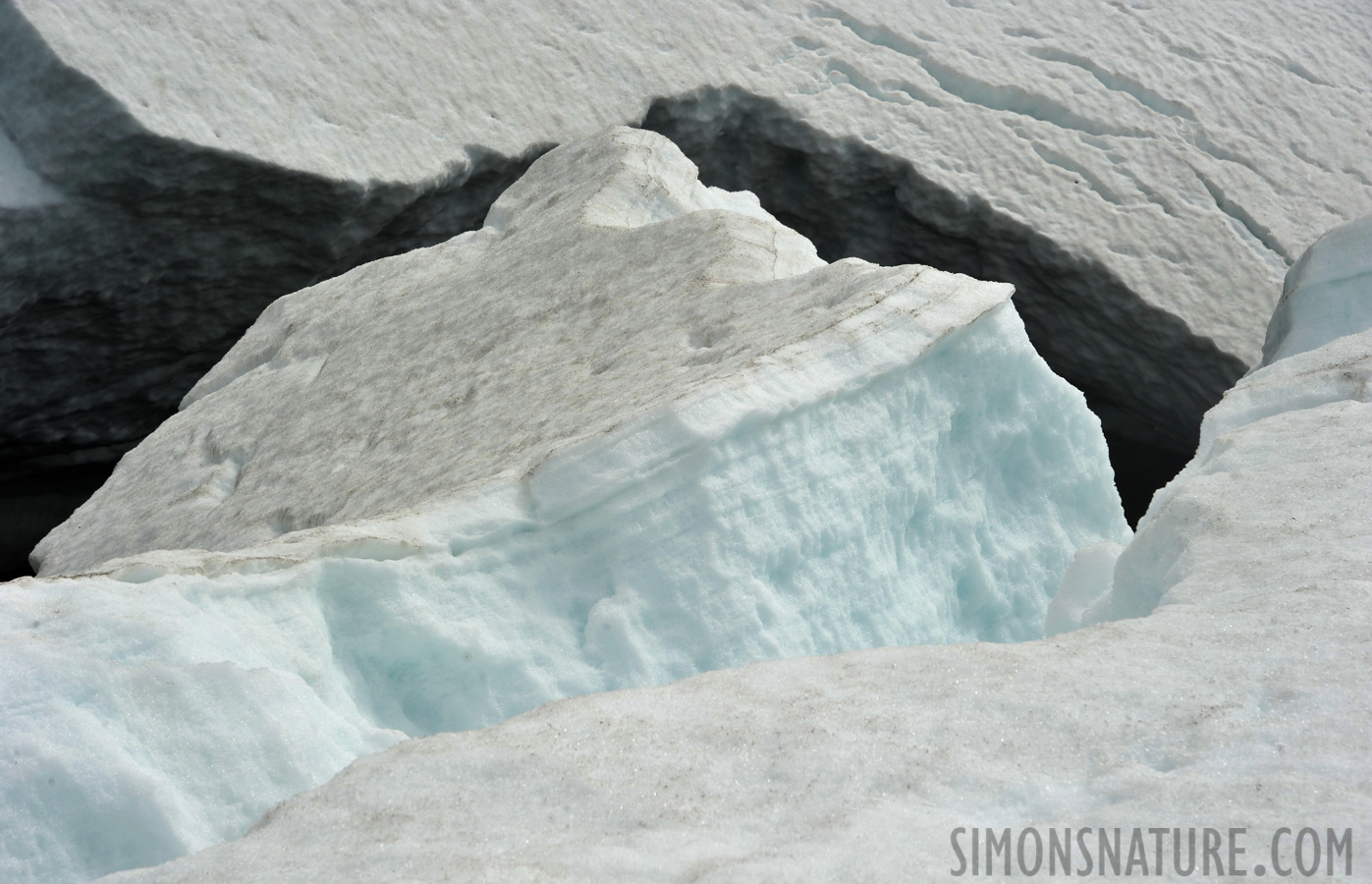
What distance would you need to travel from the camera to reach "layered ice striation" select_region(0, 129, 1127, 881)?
1658 mm

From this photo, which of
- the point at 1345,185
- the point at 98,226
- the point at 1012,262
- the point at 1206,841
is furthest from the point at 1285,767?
the point at 1345,185

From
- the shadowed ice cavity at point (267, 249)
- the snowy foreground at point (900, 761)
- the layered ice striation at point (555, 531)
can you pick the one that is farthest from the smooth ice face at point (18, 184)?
the snowy foreground at point (900, 761)

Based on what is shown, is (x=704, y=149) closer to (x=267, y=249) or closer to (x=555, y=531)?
(x=267, y=249)

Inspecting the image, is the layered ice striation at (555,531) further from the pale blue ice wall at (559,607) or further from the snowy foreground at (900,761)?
the snowy foreground at (900,761)

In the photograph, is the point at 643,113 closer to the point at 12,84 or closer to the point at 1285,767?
the point at 12,84

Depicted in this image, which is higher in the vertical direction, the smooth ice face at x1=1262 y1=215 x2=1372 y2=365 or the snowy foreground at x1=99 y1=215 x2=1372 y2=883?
the smooth ice face at x1=1262 y1=215 x2=1372 y2=365

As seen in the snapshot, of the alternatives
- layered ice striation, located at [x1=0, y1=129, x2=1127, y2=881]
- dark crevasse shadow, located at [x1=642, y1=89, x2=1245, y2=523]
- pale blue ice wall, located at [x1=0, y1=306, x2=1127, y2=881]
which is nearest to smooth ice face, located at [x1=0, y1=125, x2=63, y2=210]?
layered ice striation, located at [x1=0, y1=129, x2=1127, y2=881]

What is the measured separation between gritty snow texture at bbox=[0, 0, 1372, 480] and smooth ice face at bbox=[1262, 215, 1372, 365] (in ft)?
6.36

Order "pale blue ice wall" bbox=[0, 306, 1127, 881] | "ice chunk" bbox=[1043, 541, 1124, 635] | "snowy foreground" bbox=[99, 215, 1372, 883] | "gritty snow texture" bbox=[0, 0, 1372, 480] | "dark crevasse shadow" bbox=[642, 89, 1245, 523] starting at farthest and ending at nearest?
1. "dark crevasse shadow" bbox=[642, 89, 1245, 523]
2. "gritty snow texture" bbox=[0, 0, 1372, 480]
3. "ice chunk" bbox=[1043, 541, 1124, 635]
4. "pale blue ice wall" bbox=[0, 306, 1127, 881]
5. "snowy foreground" bbox=[99, 215, 1372, 883]

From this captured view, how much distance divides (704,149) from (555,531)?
450 cm

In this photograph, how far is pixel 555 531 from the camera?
2096 millimetres

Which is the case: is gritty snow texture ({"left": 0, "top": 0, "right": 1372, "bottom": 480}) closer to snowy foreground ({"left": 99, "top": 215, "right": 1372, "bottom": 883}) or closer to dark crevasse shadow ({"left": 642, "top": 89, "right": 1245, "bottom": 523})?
dark crevasse shadow ({"left": 642, "top": 89, "right": 1245, "bottom": 523})

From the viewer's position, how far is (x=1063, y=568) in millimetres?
2723

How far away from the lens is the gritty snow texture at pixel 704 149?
509 cm
